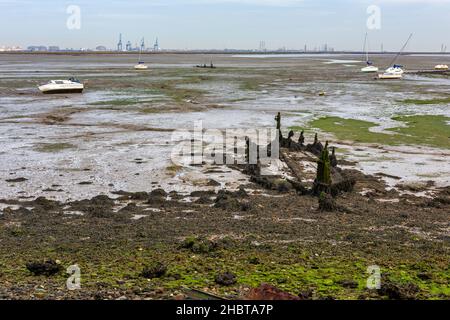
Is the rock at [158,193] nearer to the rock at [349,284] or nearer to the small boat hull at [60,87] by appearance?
the rock at [349,284]

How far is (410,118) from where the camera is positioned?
120 feet

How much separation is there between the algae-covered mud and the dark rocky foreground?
45 mm

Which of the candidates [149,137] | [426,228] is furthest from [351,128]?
[426,228]

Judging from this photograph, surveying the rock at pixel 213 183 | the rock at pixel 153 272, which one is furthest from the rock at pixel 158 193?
the rock at pixel 153 272

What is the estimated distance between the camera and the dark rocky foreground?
934 centimetres

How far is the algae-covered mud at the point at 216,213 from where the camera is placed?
9.74 meters

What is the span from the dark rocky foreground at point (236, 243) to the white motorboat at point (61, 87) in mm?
38121

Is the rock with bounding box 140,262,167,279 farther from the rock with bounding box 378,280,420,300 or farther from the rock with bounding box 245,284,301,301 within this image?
the rock with bounding box 378,280,420,300

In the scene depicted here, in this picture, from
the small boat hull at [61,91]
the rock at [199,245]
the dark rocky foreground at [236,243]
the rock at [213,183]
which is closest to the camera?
the dark rocky foreground at [236,243]

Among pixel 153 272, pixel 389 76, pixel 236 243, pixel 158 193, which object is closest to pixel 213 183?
pixel 158 193

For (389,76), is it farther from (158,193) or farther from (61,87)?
(158,193)

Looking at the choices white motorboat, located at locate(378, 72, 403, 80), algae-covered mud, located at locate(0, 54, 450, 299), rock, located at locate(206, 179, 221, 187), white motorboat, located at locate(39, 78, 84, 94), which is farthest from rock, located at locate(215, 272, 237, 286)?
white motorboat, located at locate(378, 72, 403, 80)

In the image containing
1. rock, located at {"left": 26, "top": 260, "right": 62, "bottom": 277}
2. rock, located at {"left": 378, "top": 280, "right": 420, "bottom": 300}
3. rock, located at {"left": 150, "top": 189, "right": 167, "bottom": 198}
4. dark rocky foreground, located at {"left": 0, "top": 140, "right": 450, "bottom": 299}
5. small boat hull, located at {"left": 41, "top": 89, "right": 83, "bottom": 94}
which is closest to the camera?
rock, located at {"left": 378, "top": 280, "right": 420, "bottom": 300}
